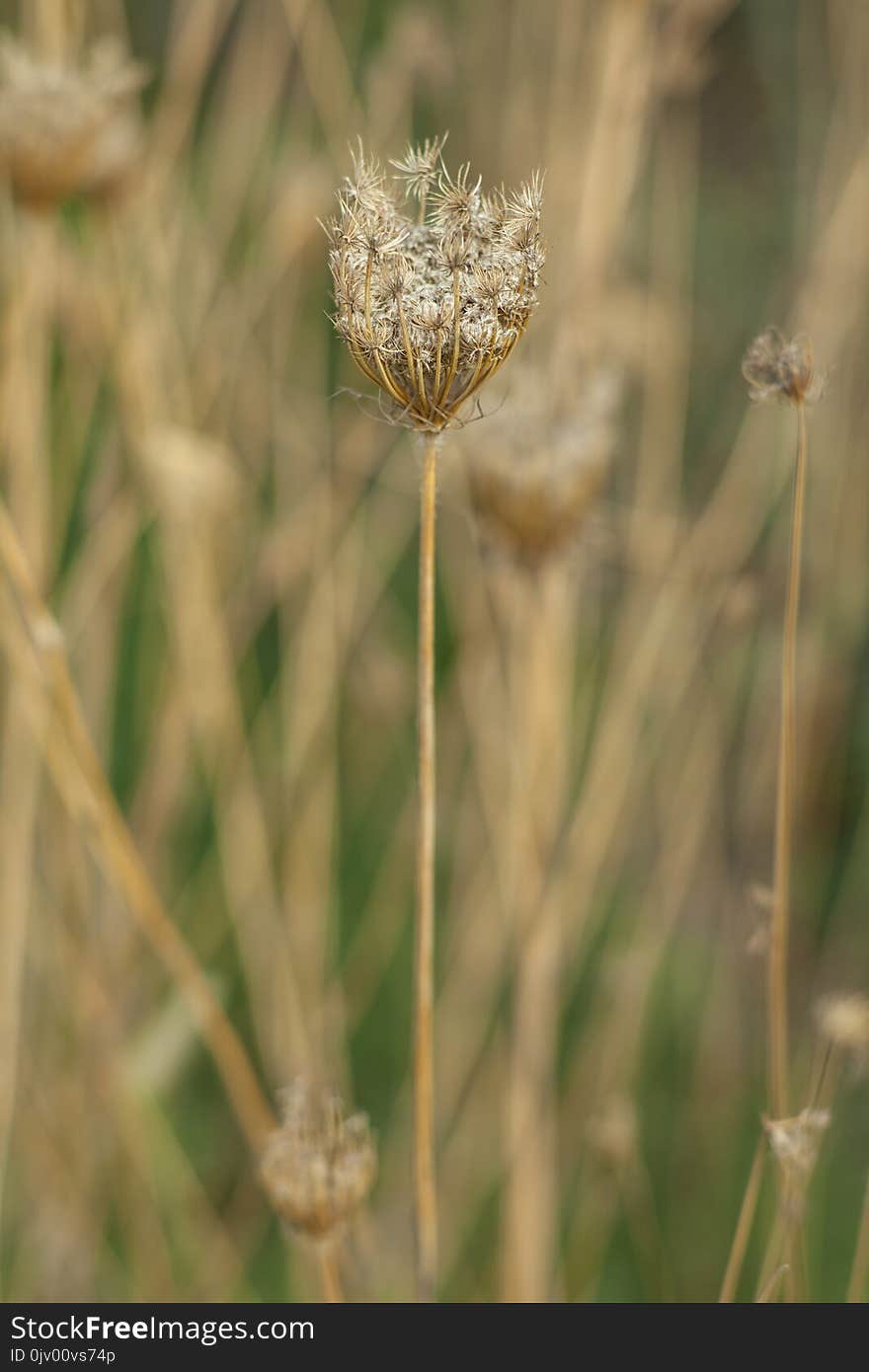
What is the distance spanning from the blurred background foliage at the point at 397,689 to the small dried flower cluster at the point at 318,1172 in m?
0.37

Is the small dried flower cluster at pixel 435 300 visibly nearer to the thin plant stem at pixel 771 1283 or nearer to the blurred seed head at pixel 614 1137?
the thin plant stem at pixel 771 1283

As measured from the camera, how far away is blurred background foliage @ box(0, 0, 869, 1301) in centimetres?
116

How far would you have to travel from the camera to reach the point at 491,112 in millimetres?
1663

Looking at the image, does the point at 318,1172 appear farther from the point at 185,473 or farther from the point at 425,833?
the point at 185,473

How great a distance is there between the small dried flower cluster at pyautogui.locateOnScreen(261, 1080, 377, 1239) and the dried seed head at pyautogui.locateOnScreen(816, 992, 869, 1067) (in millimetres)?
299

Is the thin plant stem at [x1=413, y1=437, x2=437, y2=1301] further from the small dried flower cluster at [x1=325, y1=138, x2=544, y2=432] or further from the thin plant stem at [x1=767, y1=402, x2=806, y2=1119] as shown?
the thin plant stem at [x1=767, y1=402, x2=806, y2=1119]

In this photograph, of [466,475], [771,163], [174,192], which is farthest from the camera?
[771,163]

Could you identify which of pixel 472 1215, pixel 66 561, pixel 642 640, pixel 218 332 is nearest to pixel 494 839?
pixel 642 640

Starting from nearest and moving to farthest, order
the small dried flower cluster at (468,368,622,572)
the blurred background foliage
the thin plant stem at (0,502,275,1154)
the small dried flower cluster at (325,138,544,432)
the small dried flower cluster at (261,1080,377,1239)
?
the small dried flower cluster at (325,138,544,432), the small dried flower cluster at (261,1080,377,1239), the thin plant stem at (0,502,275,1154), the small dried flower cluster at (468,368,622,572), the blurred background foliage

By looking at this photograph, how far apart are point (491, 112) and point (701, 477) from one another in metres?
0.60

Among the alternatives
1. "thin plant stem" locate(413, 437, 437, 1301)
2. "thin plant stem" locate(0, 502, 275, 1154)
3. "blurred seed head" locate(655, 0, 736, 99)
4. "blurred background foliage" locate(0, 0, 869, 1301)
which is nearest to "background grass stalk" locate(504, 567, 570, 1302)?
"blurred background foliage" locate(0, 0, 869, 1301)

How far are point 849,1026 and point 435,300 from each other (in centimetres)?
51

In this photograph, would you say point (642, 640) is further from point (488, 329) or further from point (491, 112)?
point (491, 112)

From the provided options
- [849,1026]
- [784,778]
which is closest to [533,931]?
→ [849,1026]
